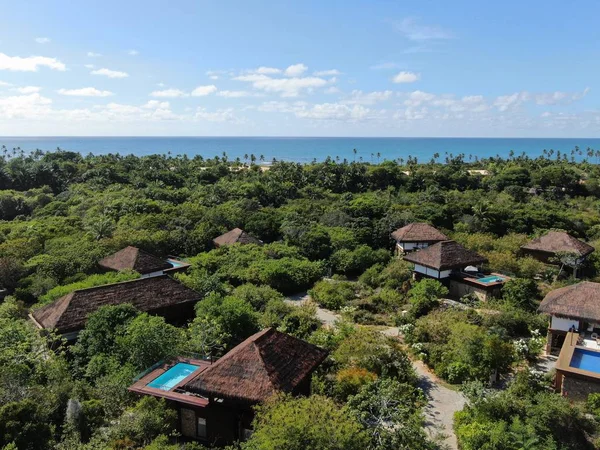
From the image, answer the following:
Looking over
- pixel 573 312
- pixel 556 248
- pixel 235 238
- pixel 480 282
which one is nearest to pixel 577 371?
pixel 573 312

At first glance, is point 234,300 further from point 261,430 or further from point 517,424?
point 517,424

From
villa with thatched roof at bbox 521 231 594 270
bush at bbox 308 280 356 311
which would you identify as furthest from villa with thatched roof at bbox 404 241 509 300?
villa with thatched roof at bbox 521 231 594 270

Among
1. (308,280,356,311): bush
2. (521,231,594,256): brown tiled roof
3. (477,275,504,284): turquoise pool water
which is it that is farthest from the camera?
(521,231,594,256): brown tiled roof

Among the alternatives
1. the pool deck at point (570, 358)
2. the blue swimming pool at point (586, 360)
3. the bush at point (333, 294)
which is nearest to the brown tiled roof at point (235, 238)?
the bush at point (333, 294)

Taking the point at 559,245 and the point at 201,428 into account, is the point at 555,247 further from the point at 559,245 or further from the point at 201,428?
the point at 201,428

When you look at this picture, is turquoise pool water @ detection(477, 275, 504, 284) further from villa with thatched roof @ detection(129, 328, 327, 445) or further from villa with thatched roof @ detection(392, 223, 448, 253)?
villa with thatched roof @ detection(129, 328, 327, 445)

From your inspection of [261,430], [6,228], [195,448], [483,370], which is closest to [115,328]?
[195,448]
